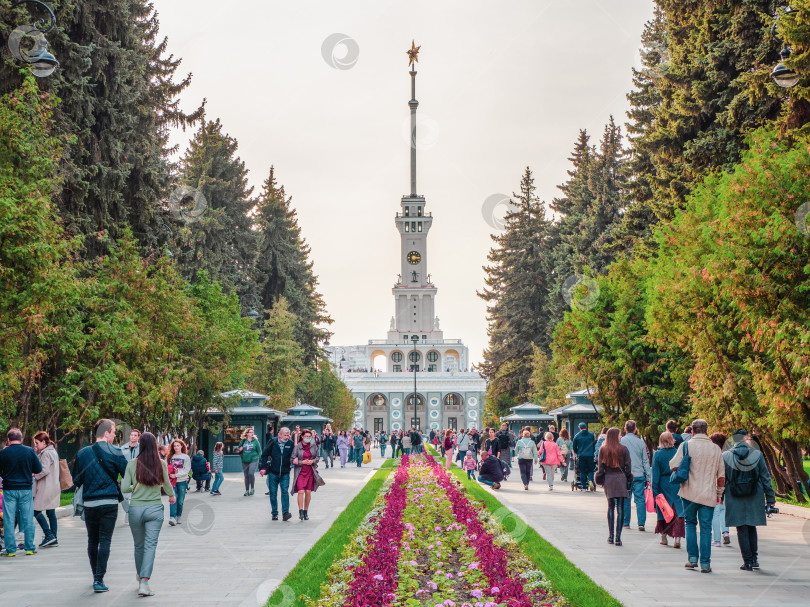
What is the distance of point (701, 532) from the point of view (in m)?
9.74

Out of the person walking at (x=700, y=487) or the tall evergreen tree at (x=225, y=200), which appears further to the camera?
the tall evergreen tree at (x=225, y=200)

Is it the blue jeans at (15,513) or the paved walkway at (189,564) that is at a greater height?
the blue jeans at (15,513)

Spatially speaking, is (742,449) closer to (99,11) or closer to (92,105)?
(92,105)

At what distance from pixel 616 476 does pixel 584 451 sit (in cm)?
881

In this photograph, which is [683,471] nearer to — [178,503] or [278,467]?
[278,467]

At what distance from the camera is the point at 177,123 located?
30.4 m

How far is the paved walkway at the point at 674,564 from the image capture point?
26.7 ft

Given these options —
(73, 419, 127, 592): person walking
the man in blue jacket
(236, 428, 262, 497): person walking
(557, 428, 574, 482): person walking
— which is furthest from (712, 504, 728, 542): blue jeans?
(557, 428, 574, 482): person walking

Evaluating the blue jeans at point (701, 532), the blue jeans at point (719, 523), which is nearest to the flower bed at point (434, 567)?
the blue jeans at point (701, 532)

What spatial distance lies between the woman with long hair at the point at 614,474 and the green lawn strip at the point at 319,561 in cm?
368

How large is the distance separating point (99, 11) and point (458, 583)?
66.4 feet

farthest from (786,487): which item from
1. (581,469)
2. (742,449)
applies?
(742,449)

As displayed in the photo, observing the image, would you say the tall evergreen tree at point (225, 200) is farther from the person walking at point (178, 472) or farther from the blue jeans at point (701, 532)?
the blue jeans at point (701, 532)

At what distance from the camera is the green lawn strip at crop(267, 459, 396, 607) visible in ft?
26.3
